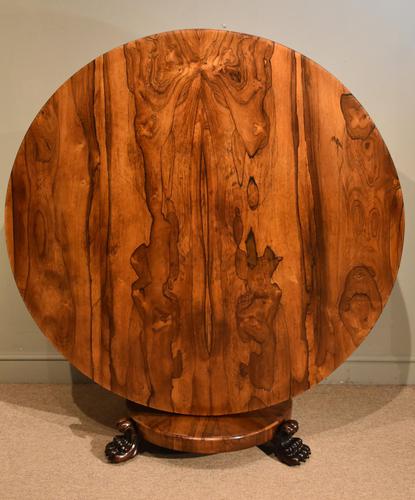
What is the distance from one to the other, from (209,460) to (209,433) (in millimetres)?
143

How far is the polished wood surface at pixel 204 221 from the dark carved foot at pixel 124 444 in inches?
5.6

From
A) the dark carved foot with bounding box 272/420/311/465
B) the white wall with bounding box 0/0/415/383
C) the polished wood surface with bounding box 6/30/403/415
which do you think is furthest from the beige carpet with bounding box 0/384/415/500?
the white wall with bounding box 0/0/415/383

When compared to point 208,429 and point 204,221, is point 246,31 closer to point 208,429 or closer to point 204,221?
point 204,221

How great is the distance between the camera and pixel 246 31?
204cm

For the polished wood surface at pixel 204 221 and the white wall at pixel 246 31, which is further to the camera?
the white wall at pixel 246 31

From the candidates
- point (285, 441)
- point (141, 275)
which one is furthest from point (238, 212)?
point (285, 441)

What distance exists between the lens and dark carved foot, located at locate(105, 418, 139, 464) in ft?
5.82

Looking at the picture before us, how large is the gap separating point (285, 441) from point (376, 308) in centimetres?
45

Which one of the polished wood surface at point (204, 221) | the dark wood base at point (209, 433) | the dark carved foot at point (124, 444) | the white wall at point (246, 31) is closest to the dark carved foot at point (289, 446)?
the dark wood base at point (209, 433)

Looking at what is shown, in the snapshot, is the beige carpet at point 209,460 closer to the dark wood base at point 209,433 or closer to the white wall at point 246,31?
the dark wood base at point 209,433

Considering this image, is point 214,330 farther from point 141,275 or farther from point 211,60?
point 211,60

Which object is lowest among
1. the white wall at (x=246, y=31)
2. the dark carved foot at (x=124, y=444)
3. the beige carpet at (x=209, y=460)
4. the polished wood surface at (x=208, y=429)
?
the beige carpet at (x=209, y=460)

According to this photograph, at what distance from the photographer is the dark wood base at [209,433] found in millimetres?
1692

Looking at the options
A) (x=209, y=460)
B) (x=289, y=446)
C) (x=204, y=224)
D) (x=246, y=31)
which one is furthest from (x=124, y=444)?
(x=246, y=31)
